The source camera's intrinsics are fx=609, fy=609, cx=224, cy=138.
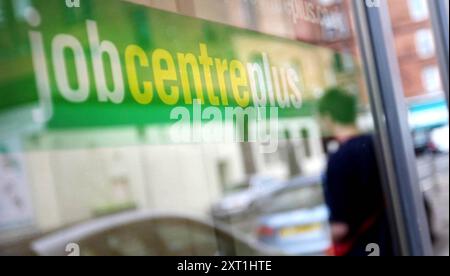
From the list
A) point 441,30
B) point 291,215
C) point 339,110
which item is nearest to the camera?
point 441,30

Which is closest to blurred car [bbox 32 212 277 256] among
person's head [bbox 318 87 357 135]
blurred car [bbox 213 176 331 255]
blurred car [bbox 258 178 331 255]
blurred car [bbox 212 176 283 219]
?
blurred car [bbox 212 176 283 219]

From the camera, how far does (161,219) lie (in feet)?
Answer: 9.17

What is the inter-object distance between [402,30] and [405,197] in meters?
0.97

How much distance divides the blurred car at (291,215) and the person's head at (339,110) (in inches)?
25.7

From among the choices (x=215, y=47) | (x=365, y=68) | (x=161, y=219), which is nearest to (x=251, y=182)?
(x=161, y=219)

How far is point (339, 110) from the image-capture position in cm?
344

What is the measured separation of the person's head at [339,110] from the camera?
335cm

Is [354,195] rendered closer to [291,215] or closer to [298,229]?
[298,229]

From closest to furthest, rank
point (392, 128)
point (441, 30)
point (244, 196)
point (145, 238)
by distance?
point (392, 128)
point (145, 238)
point (441, 30)
point (244, 196)

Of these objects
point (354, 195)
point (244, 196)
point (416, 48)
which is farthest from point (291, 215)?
point (416, 48)

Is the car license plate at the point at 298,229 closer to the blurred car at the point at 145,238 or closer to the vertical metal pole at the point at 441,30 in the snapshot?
the blurred car at the point at 145,238

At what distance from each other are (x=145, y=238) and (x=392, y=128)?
1.18 meters

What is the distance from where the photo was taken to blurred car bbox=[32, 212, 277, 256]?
2.16 meters

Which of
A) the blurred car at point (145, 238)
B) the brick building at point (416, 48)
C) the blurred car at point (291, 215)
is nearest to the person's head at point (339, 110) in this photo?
the brick building at point (416, 48)
